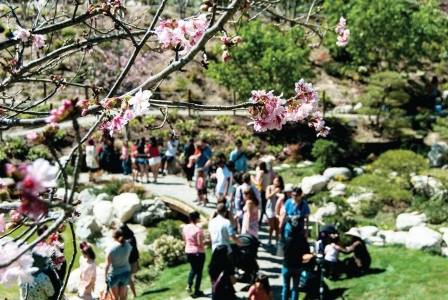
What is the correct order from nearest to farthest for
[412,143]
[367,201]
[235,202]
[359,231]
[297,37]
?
[235,202] < [359,231] < [367,201] < [412,143] < [297,37]

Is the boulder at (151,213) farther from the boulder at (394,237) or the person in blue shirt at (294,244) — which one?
the person in blue shirt at (294,244)

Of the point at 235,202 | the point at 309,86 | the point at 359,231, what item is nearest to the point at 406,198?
the point at 359,231

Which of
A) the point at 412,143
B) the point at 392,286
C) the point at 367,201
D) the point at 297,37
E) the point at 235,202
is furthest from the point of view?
the point at 297,37

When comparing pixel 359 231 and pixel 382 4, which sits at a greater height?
pixel 382 4

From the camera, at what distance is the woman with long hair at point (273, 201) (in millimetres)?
11484

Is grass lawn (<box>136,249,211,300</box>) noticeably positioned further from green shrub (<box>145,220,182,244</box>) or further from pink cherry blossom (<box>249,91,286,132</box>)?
pink cherry blossom (<box>249,91,286,132</box>)

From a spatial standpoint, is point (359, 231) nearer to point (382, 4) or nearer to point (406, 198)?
point (406, 198)

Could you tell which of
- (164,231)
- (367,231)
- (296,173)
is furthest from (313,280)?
(296,173)

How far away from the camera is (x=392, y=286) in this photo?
990 centimetres

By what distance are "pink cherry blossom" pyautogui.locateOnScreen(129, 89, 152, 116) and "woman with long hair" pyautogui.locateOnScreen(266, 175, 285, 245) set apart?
8303 mm

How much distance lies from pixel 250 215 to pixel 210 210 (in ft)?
14.1

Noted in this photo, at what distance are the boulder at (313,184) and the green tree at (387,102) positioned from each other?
23.5ft

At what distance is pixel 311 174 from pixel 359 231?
22.4 feet

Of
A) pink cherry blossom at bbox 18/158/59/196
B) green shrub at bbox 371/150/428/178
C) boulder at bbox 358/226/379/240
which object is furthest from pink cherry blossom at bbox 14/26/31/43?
green shrub at bbox 371/150/428/178
